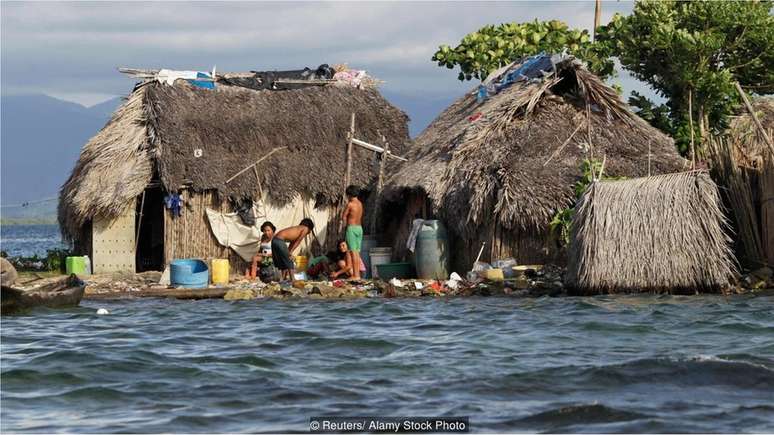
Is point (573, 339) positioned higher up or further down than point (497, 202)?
further down

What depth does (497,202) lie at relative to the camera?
17.5 meters

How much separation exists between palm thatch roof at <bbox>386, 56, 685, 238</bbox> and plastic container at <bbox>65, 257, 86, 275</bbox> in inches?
197

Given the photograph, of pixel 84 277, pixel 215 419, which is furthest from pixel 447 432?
pixel 84 277

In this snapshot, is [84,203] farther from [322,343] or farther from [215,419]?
[215,419]

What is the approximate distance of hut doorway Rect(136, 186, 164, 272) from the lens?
22.2 meters

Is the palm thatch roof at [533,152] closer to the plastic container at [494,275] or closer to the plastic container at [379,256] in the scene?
the plastic container at [494,275]

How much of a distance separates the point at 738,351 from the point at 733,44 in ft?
31.8

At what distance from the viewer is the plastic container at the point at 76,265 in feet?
64.1

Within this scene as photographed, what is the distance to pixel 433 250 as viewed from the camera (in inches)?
719

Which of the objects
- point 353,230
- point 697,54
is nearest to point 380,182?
point 353,230

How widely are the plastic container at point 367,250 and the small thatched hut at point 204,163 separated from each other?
3.61 feet

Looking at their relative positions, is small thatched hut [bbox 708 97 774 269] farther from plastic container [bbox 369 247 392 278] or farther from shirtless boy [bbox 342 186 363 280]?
shirtless boy [bbox 342 186 363 280]

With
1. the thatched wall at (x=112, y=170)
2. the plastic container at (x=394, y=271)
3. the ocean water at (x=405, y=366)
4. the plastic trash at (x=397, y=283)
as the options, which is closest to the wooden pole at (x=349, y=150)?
the plastic container at (x=394, y=271)

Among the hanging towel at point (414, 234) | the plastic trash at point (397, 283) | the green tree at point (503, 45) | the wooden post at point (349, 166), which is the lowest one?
the plastic trash at point (397, 283)
